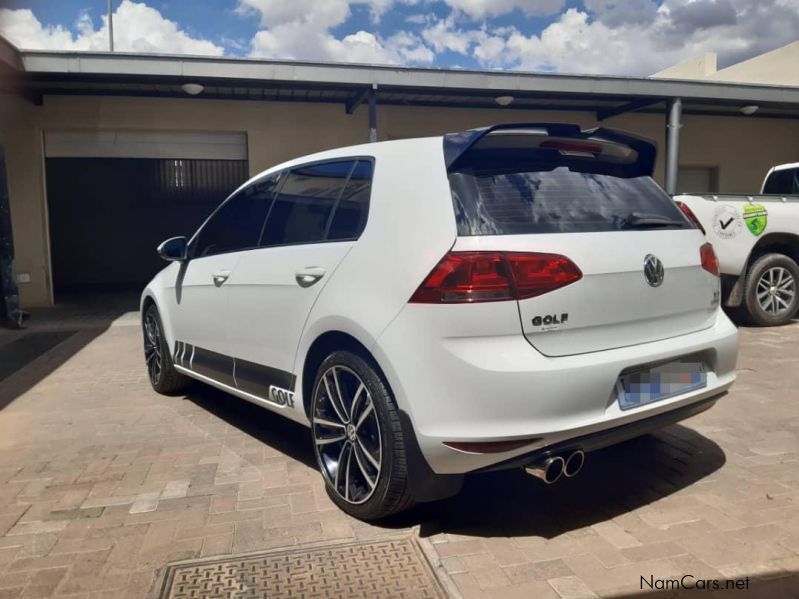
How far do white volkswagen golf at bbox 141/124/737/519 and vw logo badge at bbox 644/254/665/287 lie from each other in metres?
0.02

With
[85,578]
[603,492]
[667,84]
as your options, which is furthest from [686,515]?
[667,84]

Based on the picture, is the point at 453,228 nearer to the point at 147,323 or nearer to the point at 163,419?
the point at 163,419

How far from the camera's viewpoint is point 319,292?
9.95 feet

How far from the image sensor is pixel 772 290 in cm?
743

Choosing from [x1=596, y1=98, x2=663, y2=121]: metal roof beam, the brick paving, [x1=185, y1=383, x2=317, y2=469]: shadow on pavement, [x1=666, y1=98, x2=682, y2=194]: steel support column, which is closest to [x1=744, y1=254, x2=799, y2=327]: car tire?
the brick paving

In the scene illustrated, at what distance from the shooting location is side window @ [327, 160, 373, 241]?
2.98 metres

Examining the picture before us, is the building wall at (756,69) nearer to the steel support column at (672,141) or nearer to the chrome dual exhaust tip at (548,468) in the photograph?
the steel support column at (672,141)

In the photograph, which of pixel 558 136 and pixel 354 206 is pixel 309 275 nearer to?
pixel 354 206

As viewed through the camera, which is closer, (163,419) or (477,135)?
(477,135)

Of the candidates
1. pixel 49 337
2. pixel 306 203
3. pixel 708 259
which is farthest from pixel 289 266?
Result: pixel 49 337

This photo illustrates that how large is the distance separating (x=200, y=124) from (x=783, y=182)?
351 inches

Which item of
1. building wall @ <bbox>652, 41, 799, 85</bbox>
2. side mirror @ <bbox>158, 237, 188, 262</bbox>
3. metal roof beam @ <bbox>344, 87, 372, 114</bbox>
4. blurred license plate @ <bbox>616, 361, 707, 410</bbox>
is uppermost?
building wall @ <bbox>652, 41, 799, 85</bbox>

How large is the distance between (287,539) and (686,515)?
179 cm

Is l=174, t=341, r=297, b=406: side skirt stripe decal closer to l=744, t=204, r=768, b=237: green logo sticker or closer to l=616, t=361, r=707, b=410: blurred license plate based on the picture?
l=616, t=361, r=707, b=410: blurred license plate
